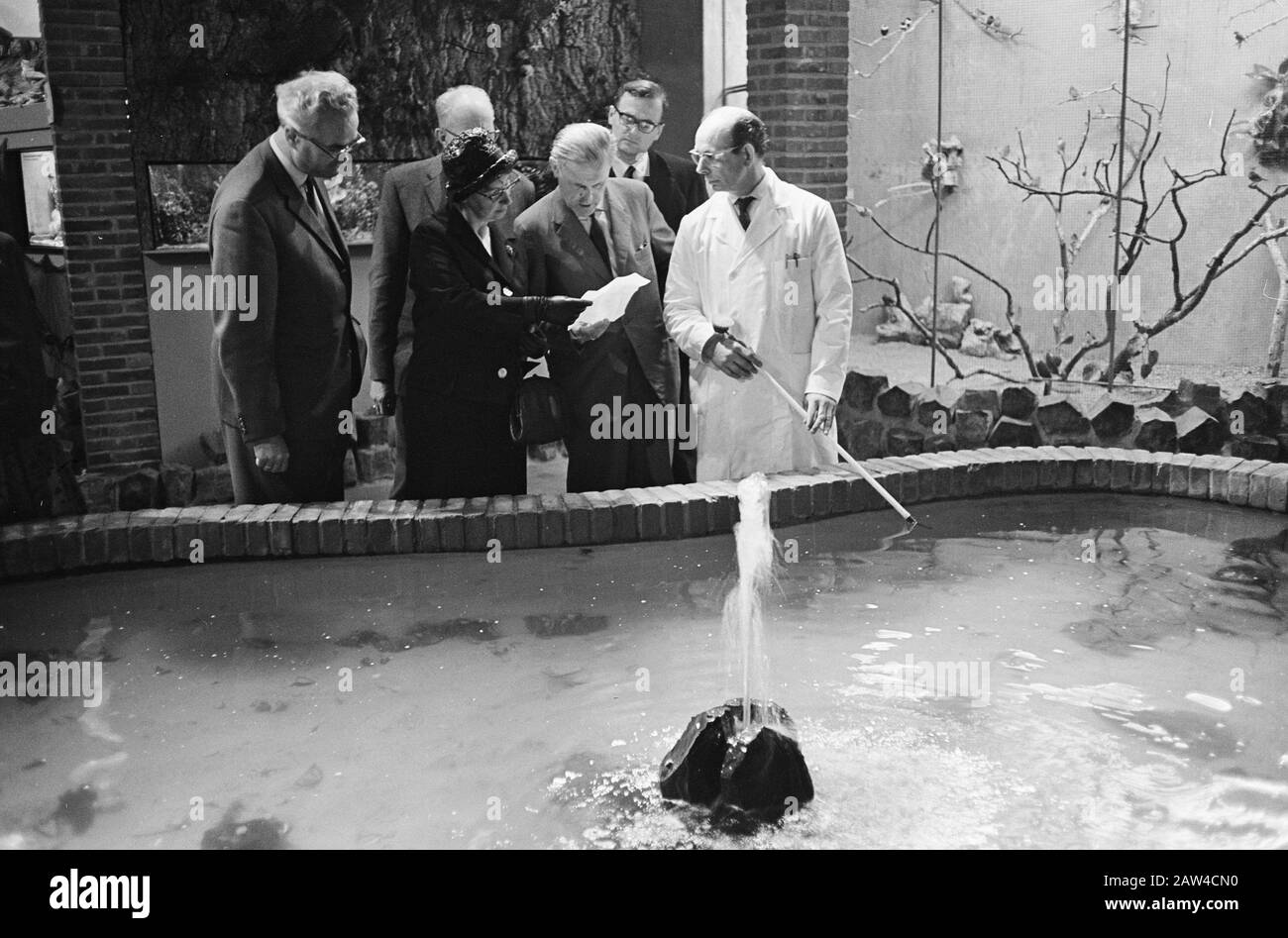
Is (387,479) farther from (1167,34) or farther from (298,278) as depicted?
(1167,34)

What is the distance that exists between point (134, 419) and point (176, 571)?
A: 307cm

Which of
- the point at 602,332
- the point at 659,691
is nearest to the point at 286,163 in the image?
the point at 602,332

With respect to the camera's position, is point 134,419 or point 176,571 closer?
point 176,571

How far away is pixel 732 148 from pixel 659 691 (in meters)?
2.19

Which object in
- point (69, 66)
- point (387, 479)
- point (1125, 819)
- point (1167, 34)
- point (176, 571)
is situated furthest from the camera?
point (1167, 34)

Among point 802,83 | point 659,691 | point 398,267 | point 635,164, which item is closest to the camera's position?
point 659,691

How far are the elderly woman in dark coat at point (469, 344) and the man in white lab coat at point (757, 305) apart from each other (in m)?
0.49

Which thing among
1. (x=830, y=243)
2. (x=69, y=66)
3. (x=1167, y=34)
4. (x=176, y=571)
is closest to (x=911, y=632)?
(x=830, y=243)

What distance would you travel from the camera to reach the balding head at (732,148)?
4.72 m

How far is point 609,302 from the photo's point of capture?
4867mm

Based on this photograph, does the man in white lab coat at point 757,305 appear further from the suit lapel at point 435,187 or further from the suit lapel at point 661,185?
the suit lapel at point 435,187

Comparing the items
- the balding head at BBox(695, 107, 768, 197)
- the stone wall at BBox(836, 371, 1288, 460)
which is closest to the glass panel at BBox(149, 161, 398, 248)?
the balding head at BBox(695, 107, 768, 197)

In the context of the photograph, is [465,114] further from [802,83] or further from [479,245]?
[802,83]

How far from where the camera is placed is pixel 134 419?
692 cm
